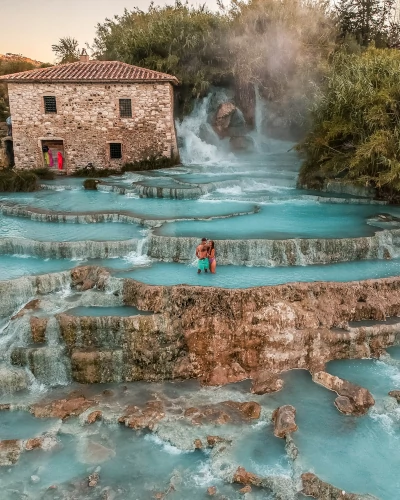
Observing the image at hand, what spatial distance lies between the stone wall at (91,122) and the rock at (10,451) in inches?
732

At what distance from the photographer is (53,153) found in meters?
24.8

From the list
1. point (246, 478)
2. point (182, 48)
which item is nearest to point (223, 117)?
point (182, 48)

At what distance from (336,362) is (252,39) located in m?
22.5

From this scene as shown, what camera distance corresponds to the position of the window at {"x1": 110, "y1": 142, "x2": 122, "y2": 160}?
24.6m

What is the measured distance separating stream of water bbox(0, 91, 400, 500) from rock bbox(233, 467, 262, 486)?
0.12 meters

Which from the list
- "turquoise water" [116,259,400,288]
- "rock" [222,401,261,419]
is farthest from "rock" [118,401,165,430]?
"turquoise water" [116,259,400,288]

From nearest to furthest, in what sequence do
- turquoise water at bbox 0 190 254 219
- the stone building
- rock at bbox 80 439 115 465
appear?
rock at bbox 80 439 115 465 < turquoise water at bbox 0 190 254 219 < the stone building

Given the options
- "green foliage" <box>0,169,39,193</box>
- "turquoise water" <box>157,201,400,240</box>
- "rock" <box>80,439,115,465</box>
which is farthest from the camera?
"green foliage" <box>0,169,39,193</box>

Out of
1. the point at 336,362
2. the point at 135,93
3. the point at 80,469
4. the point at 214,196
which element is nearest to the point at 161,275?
the point at 336,362

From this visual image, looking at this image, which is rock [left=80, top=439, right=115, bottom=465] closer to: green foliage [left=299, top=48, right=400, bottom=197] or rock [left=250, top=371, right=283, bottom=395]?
rock [left=250, top=371, right=283, bottom=395]

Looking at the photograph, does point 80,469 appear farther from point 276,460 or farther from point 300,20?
point 300,20

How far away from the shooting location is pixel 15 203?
17938 millimetres

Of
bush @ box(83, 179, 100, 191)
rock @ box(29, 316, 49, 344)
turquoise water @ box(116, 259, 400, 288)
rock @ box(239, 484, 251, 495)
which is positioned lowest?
rock @ box(239, 484, 251, 495)

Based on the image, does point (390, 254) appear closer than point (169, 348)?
No
